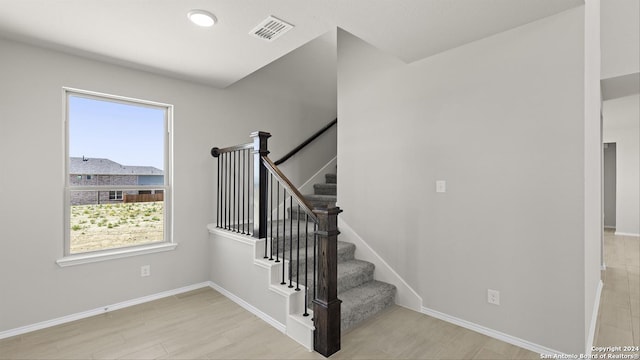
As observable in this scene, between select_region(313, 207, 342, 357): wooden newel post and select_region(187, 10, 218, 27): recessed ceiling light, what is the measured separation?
5.21 feet

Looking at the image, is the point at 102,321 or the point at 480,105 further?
the point at 102,321

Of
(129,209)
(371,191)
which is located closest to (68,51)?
(129,209)

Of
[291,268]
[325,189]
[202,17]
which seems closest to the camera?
[202,17]

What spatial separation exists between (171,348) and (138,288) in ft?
3.68

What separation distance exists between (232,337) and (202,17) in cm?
245

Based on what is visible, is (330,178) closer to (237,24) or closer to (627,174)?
(237,24)

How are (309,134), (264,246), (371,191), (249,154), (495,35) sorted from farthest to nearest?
(309,134)
(249,154)
(371,191)
(264,246)
(495,35)

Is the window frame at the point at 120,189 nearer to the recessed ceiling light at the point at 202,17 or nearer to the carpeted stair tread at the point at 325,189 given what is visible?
the recessed ceiling light at the point at 202,17

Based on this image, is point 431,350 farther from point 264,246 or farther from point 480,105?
Result: point 480,105

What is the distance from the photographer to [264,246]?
2.87 metres

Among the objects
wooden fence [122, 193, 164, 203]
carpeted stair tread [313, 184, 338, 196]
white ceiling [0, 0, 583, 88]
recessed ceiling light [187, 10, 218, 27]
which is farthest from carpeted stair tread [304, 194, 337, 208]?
recessed ceiling light [187, 10, 218, 27]

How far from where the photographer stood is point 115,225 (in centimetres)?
306

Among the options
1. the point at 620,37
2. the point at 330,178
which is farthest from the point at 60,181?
the point at 620,37

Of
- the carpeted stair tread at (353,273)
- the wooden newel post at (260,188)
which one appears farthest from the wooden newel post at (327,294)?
the wooden newel post at (260,188)
